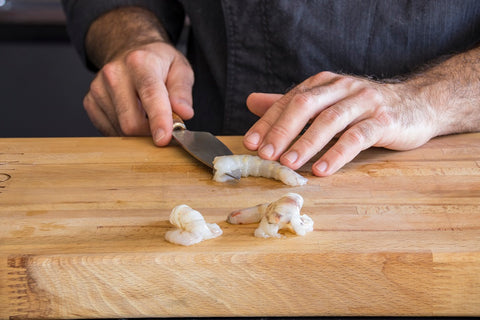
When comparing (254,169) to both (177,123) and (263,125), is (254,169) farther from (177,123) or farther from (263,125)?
(177,123)

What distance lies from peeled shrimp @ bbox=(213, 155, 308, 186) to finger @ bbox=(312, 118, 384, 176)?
2.1 inches

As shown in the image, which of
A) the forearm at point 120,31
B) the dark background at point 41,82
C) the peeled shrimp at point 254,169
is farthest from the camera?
the dark background at point 41,82

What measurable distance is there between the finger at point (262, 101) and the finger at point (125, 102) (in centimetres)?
31

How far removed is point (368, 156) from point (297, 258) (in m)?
0.47

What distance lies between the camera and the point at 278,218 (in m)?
0.94

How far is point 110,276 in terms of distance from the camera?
34.7 inches


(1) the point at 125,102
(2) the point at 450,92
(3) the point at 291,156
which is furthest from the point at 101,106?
(2) the point at 450,92

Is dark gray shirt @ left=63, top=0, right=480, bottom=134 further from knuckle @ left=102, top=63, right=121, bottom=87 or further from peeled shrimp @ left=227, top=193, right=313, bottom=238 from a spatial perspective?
peeled shrimp @ left=227, top=193, right=313, bottom=238

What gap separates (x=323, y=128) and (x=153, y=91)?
0.47 meters

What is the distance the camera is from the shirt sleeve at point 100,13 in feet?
6.06

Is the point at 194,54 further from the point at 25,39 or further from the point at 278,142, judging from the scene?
the point at 25,39

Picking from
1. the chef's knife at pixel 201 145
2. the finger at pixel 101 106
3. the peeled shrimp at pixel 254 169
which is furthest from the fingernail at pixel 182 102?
the peeled shrimp at pixel 254 169

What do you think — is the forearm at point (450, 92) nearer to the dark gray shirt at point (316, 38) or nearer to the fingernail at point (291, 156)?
the dark gray shirt at point (316, 38)

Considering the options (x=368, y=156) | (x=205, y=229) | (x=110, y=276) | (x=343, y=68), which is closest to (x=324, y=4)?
(x=343, y=68)
